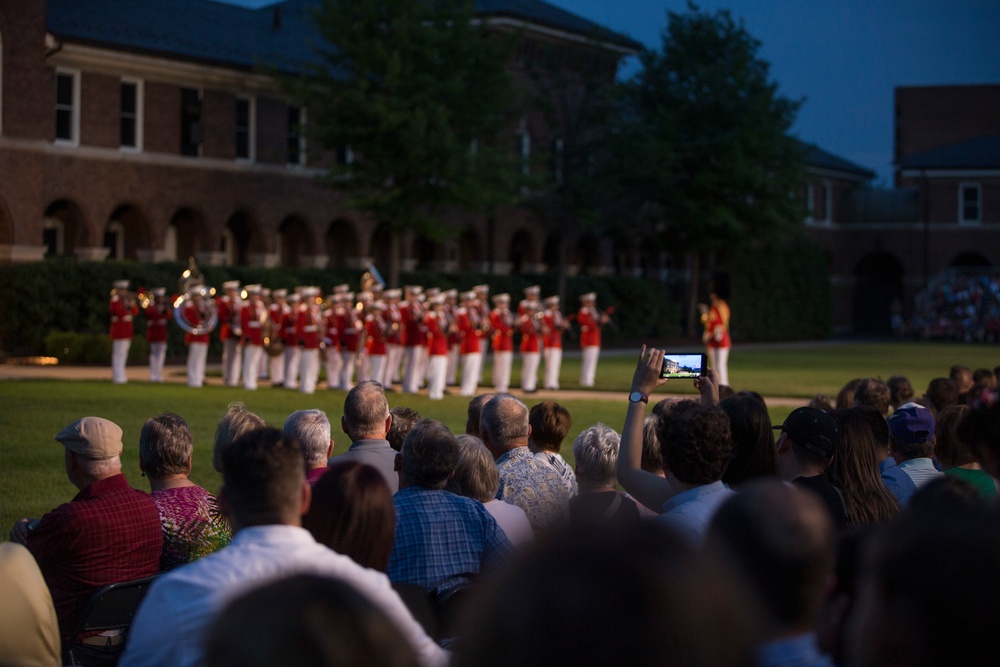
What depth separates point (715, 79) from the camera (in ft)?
158

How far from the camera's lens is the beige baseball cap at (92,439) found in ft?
18.0

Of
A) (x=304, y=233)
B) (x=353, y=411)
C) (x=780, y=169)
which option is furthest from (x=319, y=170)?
(x=353, y=411)

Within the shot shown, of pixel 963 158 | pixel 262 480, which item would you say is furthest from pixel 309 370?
pixel 963 158

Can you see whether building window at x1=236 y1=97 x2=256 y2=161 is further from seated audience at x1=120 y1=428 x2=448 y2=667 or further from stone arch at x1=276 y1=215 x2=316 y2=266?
seated audience at x1=120 y1=428 x2=448 y2=667

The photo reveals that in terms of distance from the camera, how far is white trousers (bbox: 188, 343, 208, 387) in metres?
23.7

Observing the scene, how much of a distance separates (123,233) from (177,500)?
31791 millimetres

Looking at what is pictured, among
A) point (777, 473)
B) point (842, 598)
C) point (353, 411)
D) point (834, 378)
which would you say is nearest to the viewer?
point (842, 598)

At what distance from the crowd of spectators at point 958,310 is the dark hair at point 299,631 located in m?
58.1

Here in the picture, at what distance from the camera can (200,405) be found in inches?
760

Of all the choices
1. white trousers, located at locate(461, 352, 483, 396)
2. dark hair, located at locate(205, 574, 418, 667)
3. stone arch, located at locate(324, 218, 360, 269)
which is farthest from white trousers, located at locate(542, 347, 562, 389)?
dark hair, located at locate(205, 574, 418, 667)

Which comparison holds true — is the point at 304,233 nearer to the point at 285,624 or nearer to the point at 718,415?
the point at 718,415

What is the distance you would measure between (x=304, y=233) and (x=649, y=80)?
17.2m

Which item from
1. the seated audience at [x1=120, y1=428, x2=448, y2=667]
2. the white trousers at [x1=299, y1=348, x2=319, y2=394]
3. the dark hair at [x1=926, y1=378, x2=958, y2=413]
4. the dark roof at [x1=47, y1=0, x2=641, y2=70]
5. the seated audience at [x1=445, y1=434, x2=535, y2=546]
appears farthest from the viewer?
the dark roof at [x1=47, y1=0, x2=641, y2=70]

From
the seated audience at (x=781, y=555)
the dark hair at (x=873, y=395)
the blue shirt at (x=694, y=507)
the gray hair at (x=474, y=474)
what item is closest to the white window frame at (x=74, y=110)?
the dark hair at (x=873, y=395)
